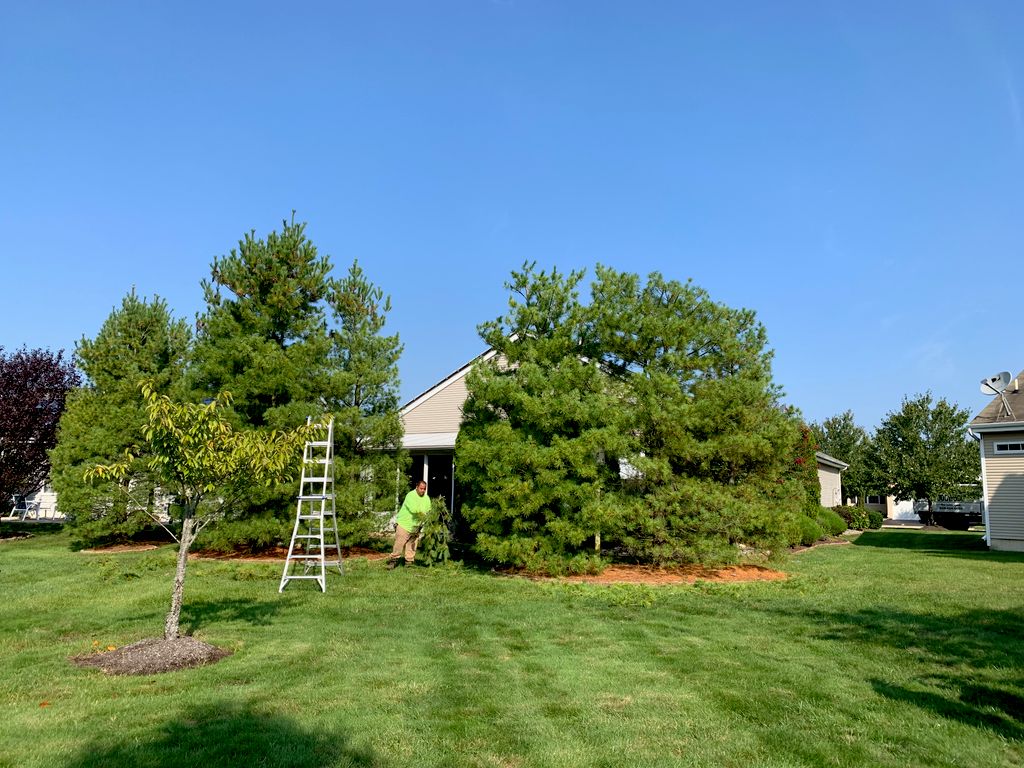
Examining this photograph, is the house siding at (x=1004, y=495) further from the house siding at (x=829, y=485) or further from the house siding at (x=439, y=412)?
the house siding at (x=439, y=412)

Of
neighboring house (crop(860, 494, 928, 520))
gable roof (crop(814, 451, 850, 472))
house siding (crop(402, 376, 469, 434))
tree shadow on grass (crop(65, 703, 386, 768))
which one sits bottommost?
Result: neighboring house (crop(860, 494, 928, 520))

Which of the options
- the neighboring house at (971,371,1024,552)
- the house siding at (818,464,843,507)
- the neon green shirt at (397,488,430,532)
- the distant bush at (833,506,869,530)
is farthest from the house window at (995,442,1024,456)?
the neon green shirt at (397,488,430,532)

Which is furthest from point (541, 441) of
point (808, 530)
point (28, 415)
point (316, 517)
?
point (28, 415)

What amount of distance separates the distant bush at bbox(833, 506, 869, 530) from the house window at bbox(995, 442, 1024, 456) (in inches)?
489

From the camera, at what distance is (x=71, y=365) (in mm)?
22812

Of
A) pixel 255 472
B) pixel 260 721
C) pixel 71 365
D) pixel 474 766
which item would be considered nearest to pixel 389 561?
pixel 255 472

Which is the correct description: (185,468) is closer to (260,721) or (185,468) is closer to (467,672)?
(260,721)

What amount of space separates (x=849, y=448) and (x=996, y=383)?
90.5 feet

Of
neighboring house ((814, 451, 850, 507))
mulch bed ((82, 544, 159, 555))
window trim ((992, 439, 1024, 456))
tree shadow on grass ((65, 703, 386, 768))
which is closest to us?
tree shadow on grass ((65, 703, 386, 768))

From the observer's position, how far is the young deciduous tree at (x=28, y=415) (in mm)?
19922

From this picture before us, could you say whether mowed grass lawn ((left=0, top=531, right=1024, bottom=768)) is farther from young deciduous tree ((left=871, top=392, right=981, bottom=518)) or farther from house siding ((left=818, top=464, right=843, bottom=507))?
young deciduous tree ((left=871, top=392, right=981, bottom=518))

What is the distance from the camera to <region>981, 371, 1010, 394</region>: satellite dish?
1998cm

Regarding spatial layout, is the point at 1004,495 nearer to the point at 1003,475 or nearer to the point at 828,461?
the point at 1003,475

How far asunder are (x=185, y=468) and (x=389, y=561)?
25.0 feet
